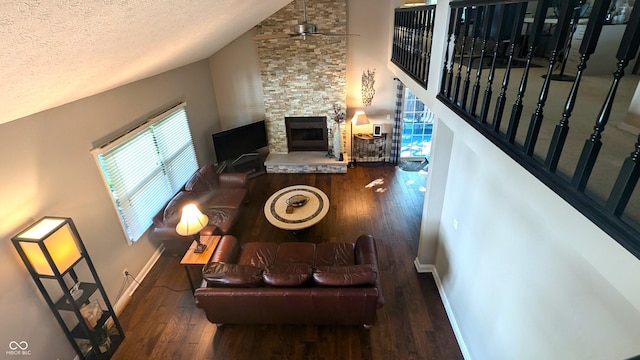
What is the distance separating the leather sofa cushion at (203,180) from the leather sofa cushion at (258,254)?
5.88 ft

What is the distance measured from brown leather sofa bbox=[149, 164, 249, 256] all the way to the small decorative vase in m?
2.40

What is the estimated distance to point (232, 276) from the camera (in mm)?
3299

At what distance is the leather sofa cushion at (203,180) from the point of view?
5.40 metres

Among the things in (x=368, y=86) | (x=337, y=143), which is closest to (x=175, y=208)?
(x=337, y=143)

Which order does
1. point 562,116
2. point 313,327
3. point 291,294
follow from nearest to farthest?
point 562,116 → point 291,294 → point 313,327

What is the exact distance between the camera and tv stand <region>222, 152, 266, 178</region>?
23.9 ft

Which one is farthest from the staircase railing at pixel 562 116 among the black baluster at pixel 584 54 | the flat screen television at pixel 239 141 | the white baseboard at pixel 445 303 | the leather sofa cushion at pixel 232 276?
the flat screen television at pixel 239 141

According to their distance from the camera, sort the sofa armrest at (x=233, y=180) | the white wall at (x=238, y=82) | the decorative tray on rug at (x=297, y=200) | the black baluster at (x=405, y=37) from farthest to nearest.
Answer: the white wall at (x=238, y=82) < the sofa armrest at (x=233, y=180) < the decorative tray on rug at (x=297, y=200) < the black baluster at (x=405, y=37)

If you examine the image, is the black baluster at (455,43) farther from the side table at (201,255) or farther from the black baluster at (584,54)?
the side table at (201,255)

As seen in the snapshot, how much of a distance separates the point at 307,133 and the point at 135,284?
478cm

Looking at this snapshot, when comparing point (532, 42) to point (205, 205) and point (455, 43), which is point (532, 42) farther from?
point (205, 205)

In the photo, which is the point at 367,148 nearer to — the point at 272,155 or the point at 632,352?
Result: the point at 272,155

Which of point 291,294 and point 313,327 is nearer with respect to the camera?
point 291,294

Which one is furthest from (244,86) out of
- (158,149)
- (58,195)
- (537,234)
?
(537,234)
